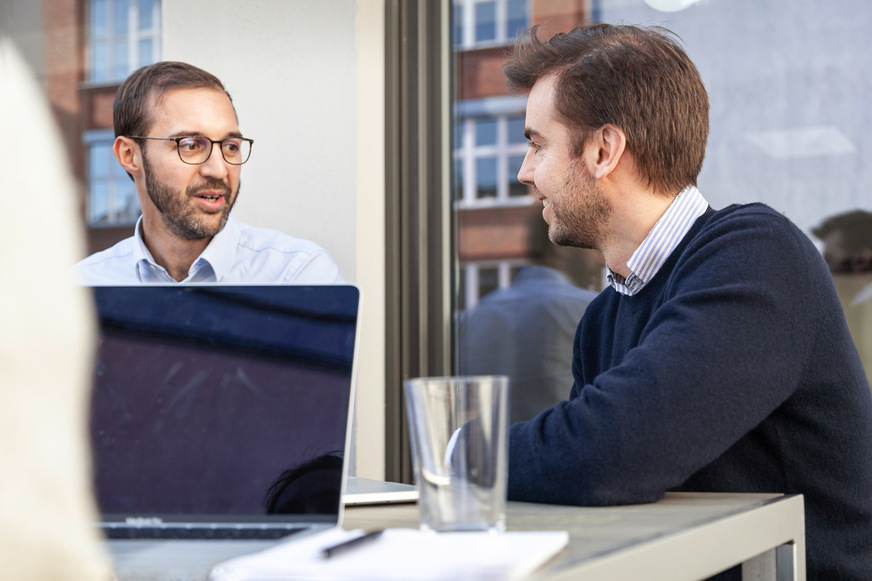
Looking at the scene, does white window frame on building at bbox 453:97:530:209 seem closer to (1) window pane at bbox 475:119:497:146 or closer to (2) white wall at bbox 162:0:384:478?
(1) window pane at bbox 475:119:497:146

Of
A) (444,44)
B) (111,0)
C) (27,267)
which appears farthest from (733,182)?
(111,0)

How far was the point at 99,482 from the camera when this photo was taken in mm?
730

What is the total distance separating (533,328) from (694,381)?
1475 mm

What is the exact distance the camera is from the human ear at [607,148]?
1.43 meters

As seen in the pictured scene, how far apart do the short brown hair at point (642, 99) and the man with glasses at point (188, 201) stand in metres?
0.96

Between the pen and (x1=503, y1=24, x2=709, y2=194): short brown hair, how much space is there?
3.15 feet

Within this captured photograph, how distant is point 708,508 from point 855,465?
379 mm

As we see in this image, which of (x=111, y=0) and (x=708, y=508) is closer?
(x=708, y=508)

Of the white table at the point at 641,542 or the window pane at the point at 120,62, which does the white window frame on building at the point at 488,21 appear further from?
the white table at the point at 641,542

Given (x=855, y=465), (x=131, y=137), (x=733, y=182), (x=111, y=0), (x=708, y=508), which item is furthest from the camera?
(x=111, y=0)

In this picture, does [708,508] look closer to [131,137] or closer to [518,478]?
[518,478]

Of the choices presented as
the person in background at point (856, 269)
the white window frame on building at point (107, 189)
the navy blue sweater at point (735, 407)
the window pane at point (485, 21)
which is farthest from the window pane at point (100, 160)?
the person in background at point (856, 269)

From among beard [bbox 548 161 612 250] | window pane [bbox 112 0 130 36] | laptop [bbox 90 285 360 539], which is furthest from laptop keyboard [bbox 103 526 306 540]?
window pane [bbox 112 0 130 36]

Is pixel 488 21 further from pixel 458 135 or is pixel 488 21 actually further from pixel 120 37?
pixel 120 37
